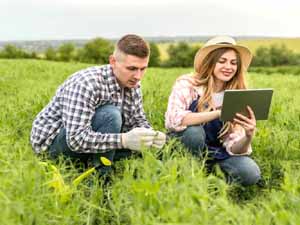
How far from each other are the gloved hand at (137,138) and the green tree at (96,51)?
3976cm

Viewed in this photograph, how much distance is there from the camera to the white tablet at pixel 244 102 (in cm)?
358

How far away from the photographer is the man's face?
354cm

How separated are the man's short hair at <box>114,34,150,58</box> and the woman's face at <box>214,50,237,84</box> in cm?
54

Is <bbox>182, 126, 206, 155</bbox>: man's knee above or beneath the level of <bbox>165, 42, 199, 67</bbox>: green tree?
above

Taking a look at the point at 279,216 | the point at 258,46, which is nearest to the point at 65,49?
the point at 258,46

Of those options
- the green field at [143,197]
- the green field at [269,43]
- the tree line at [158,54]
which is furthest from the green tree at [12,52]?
the green field at [143,197]

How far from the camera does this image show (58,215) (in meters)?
2.65

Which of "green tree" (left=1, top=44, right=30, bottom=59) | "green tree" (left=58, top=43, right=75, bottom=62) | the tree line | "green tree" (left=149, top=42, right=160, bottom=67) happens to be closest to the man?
the tree line

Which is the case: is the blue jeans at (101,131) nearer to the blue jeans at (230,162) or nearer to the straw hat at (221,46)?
the blue jeans at (230,162)

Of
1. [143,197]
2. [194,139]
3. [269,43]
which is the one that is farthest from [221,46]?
[269,43]

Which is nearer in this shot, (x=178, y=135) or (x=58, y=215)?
(x=58, y=215)

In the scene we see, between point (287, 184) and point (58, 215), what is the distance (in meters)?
1.03

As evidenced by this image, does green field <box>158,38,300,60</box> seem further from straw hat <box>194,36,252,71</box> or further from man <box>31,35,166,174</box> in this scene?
man <box>31,35,166,174</box>

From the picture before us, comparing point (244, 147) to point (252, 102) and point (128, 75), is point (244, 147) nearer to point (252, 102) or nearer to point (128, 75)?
point (252, 102)
